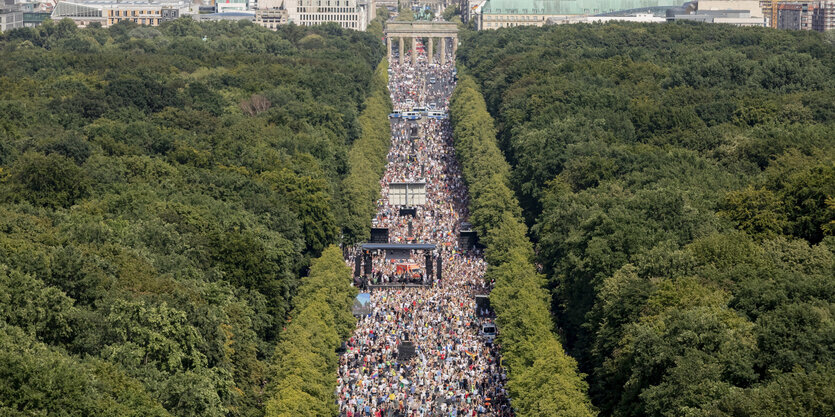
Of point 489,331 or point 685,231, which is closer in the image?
point 685,231

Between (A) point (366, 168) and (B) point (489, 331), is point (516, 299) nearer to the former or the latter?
(B) point (489, 331)

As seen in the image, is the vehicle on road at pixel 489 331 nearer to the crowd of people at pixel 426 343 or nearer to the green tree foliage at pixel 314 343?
the crowd of people at pixel 426 343

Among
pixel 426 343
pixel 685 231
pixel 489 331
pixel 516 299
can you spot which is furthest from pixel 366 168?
pixel 685 231

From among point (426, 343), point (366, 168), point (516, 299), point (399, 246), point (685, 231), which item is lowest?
point (426, 343)

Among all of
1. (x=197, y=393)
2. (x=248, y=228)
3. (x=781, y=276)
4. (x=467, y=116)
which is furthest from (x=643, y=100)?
(x=197, y=393)

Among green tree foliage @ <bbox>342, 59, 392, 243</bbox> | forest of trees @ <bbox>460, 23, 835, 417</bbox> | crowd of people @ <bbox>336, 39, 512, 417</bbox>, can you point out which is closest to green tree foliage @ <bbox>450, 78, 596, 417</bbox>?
forest of trees @ <bbox>460, 23, 835, 417</bbox>

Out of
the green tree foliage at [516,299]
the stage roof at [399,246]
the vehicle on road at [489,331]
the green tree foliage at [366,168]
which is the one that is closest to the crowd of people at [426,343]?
the vehicle on road at [489,331]

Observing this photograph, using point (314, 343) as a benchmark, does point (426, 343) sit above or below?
below
